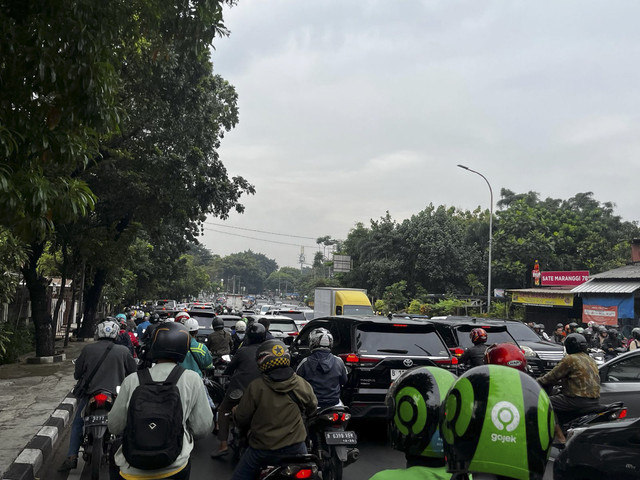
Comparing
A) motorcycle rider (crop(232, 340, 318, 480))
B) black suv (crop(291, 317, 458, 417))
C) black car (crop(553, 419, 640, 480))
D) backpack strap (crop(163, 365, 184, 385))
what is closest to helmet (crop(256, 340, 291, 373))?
motorcycle rider (crop(232, 340, 318, 480))

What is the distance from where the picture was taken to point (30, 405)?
10.7m

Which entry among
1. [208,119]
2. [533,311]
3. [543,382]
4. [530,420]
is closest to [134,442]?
[530,420]

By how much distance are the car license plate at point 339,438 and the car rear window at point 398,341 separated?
2.31m

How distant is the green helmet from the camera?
7.04 ft

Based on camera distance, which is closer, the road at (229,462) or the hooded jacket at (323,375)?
the hooded jacket at (323,375)

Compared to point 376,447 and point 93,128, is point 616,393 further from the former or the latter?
point 93,128

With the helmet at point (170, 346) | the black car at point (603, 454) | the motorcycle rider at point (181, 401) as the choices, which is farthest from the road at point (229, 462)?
the helmet at point (170, 346)

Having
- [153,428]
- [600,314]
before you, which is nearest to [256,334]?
[153,428]

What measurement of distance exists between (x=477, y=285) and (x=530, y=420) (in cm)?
4466

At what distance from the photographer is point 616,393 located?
7.60 meters

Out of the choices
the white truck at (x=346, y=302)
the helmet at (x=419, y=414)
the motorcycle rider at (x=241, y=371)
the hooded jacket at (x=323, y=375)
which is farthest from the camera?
the white truck at (x=346, y=302)

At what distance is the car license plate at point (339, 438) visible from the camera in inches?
221

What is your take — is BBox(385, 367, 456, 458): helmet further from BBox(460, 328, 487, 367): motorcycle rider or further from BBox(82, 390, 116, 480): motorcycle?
BBox(460, 328, 487, 367): motorcycle rider

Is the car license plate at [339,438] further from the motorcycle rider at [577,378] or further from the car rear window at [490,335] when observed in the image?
the car rear window at [490,335]
